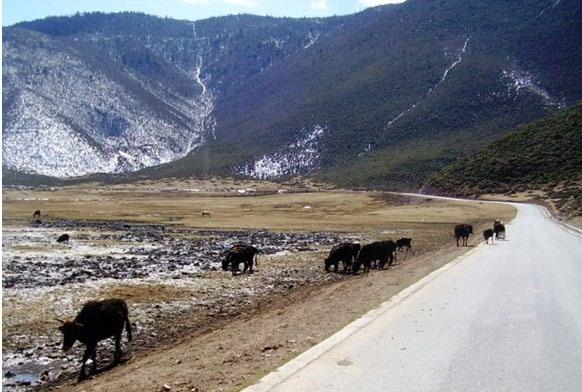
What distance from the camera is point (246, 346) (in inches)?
426

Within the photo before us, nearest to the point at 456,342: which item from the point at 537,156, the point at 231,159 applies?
the point at 537,156

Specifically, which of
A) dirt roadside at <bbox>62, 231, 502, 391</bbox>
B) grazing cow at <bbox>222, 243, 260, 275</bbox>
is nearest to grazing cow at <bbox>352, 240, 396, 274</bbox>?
grazing cow at <bbox>222, 243, 260, 275</bbox>

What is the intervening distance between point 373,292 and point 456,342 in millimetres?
6887

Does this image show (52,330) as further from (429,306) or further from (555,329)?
(555,329)

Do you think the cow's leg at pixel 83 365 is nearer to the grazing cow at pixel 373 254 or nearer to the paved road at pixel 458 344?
the paved road at pixel 458 344

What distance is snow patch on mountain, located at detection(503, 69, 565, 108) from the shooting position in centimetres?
15521

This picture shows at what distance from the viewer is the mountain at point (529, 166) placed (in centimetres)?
8862

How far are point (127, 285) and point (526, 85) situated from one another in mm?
167270

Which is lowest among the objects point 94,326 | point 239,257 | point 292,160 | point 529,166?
point 239,257

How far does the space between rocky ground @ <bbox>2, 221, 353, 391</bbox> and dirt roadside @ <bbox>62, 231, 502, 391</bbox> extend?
93cm

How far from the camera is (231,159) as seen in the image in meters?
189

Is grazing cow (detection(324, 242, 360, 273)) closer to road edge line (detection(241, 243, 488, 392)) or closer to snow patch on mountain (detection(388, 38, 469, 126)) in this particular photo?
road edge line (detection(241, 243, 488, 392))

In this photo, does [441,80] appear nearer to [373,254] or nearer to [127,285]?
[373,254]

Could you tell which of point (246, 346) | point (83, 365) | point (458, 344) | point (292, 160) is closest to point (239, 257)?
point (246, 346)
